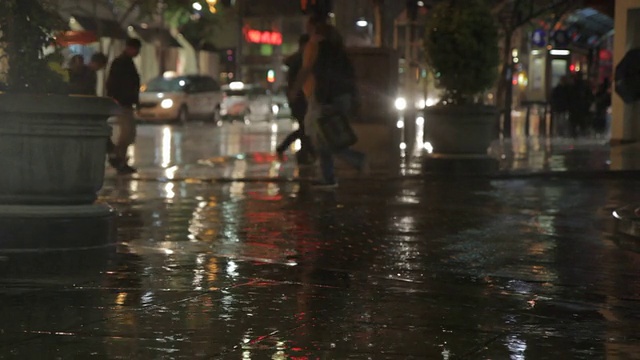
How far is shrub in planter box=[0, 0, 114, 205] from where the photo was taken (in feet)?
29.6

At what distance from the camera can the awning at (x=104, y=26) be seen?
168ft

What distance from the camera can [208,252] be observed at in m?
9.69

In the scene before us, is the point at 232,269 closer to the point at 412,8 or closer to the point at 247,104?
the point at 412,8

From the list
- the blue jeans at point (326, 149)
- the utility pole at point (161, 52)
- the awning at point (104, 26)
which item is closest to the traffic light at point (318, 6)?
the blue jeans at point (326, 149)

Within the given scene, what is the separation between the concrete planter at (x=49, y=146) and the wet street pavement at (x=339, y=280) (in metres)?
0.44

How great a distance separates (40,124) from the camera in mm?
9070

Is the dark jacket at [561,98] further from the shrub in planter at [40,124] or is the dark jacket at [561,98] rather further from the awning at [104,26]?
the shrub in planter at [40,124]

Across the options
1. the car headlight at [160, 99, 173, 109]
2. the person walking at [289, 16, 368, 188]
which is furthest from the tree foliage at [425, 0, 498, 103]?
the car headlight at [160, 99, 173, 109]

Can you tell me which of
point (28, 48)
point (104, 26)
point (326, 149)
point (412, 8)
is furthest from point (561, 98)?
point (28, 48)

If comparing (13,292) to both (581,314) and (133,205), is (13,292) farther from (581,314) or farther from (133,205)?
(133,205)

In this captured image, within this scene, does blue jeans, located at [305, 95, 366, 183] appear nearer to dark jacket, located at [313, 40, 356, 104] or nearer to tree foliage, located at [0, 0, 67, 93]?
dark jacket, located at [313, 40, 356, 104]

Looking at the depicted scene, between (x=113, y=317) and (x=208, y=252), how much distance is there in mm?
2799

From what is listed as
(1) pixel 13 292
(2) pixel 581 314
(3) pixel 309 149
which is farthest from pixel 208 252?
(3) pixel 309 149

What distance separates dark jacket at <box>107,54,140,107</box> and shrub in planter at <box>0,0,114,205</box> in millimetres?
9744
